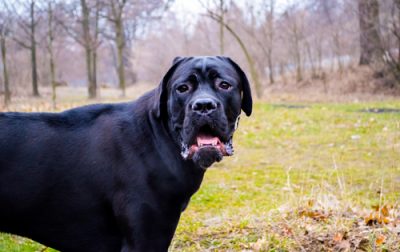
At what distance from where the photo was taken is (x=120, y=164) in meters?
2.61

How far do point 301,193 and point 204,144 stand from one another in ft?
8.07

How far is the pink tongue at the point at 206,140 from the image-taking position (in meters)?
2.51

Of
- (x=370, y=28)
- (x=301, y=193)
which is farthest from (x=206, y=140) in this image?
(x=370, y=28)

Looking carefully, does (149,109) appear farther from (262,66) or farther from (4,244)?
(262,66)

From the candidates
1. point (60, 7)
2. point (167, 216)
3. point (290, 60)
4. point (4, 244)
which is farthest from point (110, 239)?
point (290, 60)

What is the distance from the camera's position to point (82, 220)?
2.63 m

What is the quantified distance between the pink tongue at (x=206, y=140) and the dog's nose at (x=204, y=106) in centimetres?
18

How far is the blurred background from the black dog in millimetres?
13968

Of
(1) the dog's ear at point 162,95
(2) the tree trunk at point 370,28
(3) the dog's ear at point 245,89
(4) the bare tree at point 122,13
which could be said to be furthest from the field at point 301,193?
(4) the bare tree at point 122,13

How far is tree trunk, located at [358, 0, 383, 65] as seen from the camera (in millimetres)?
18734

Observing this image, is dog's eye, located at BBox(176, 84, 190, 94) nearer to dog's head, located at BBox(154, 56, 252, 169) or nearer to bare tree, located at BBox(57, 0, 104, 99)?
dog's head, located at BBox(154, 56, 252, 169)

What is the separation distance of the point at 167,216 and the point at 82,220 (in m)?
0.53

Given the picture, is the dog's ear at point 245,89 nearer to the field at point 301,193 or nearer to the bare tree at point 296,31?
the field at point 301,193

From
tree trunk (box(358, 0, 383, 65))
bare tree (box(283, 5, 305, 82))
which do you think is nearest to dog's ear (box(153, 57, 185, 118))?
tree trunk (box(358, 0, 383, 65))
